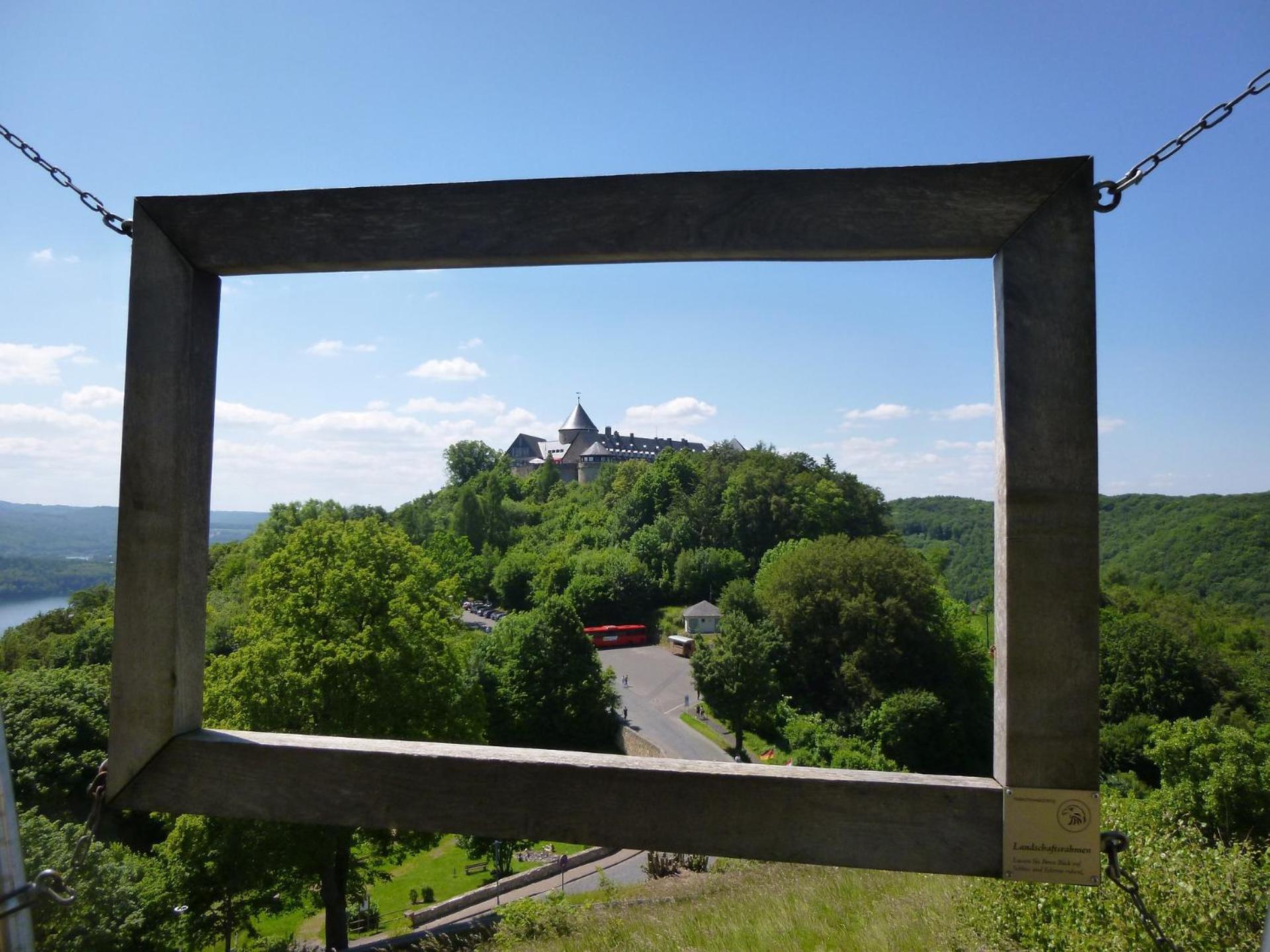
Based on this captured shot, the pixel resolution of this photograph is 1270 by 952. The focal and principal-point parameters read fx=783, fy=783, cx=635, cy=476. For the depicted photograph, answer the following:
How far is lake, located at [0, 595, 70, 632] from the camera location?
42469 mm

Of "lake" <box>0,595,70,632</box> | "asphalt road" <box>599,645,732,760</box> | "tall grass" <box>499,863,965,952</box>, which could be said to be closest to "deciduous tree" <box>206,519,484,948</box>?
"tall grass" <box>499,863,965,952</box>

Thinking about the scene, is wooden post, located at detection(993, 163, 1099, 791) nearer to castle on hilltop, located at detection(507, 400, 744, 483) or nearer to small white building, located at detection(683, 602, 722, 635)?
small white building, located at detection(683, 602, 722, 635)

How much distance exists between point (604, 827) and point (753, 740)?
106ft

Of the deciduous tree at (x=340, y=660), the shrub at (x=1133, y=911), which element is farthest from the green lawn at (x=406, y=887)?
the shrub at (x=1133, y=911)

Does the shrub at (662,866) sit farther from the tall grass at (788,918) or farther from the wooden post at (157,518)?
the wooden post at (157,518)

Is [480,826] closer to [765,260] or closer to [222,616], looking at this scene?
[765,260]

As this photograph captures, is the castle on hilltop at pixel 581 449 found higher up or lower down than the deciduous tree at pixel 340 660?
higher up

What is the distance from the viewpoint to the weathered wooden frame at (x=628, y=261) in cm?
186

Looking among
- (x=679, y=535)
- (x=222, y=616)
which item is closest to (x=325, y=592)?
(x=222, y=616)

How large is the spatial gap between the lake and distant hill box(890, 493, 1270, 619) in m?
58.7

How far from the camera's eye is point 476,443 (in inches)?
3152

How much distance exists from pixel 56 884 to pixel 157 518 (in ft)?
3.02

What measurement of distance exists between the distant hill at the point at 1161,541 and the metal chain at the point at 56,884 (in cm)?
6059

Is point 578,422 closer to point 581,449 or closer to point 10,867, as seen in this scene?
point 581,449
